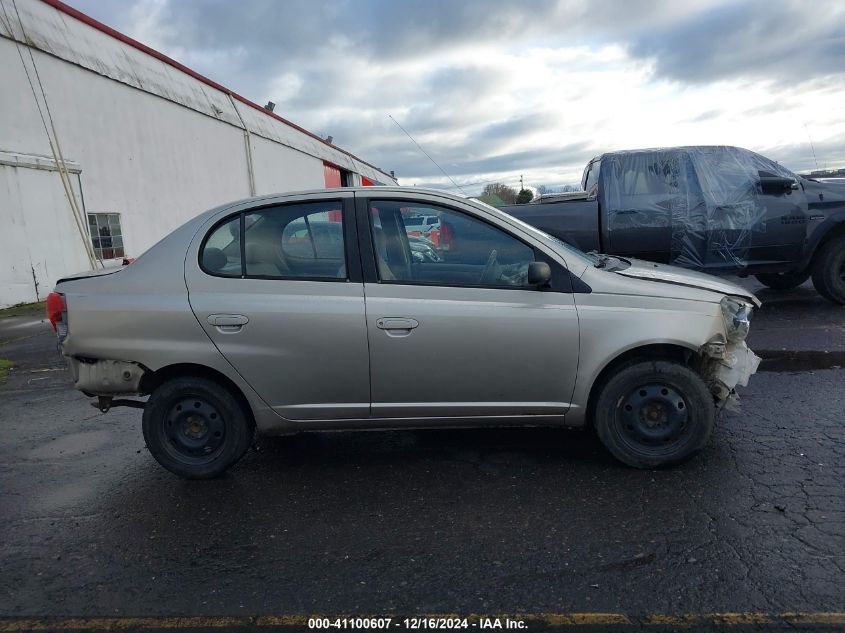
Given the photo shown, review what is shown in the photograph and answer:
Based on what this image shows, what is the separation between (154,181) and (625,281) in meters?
16.7

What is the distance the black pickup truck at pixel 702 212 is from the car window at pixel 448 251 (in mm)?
3951

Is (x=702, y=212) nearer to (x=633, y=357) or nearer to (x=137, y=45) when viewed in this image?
(x=633, y=357)

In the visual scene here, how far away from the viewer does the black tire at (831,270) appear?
7977 millimetres

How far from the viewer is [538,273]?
3.62m

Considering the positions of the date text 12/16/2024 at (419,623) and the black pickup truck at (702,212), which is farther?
the black pickup truck at (702,212)

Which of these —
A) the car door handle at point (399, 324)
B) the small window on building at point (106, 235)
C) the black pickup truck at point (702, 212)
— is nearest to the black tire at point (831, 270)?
the black pickup truck at point (702, 212)

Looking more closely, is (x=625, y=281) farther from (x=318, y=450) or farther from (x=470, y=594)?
(x=318, y=450)

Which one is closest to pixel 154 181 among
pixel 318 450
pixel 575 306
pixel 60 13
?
pixel 60 13

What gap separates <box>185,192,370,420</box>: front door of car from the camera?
3762 millimetres

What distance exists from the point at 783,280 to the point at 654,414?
7110 mm

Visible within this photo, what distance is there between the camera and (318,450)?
14.8 ft

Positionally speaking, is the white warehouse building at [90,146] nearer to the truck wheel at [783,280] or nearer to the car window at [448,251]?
the car window at [448,251]

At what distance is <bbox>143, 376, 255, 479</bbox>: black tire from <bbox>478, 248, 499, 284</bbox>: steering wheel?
174 centimetres

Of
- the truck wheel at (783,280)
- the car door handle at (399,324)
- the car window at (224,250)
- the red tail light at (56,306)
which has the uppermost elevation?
the car window at (224,250)
